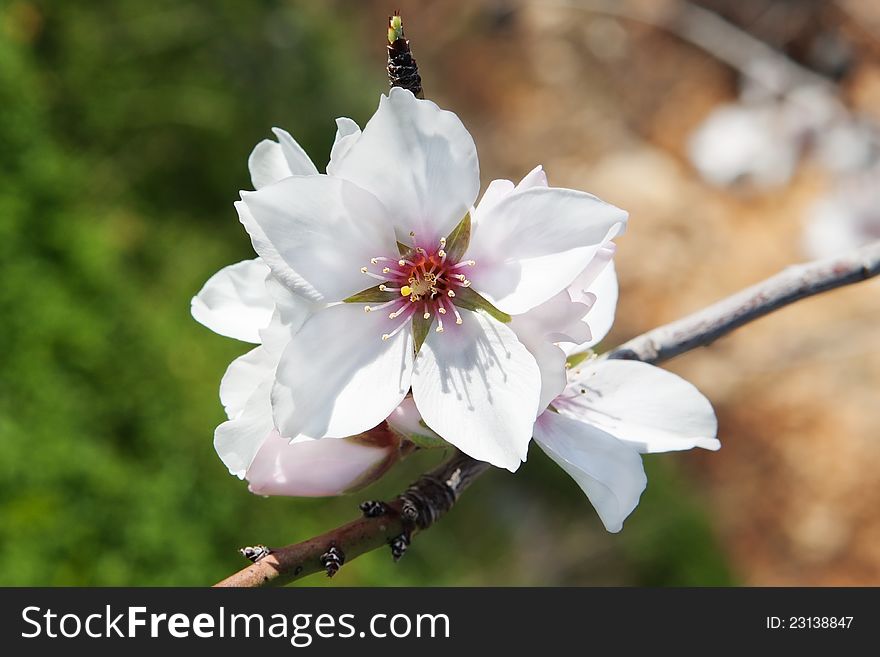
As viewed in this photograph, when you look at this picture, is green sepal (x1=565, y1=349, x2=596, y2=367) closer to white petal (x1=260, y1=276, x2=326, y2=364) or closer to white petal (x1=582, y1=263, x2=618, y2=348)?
white petal (x1=582, y1=263, x2=618, y2=348)

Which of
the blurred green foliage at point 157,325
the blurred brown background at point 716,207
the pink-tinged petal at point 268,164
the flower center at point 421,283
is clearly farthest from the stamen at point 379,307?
the blurred brown background at point 716,207

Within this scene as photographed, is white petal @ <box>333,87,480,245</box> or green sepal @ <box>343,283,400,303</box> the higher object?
white petal @ <box>333,87,480,245</box>

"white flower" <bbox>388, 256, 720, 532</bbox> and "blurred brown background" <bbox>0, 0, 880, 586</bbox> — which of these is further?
"blurred brown background" <bbox>0, 0, 880, 586</bbox>

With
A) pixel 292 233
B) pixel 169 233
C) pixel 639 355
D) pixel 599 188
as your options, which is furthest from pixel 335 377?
pixel 599 188

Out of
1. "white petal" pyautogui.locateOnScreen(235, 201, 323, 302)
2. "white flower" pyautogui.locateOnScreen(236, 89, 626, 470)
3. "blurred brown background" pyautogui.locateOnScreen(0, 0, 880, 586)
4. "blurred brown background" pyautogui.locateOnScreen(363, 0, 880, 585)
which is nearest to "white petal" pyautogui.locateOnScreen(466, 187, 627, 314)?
"white flower" pyautogui.locateOnScreen(236, 89, 626, 470)

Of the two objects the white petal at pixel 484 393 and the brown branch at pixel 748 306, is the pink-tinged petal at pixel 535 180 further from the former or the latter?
the brown branch at pixel 748 306

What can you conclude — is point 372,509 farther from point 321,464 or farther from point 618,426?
point 618,426
